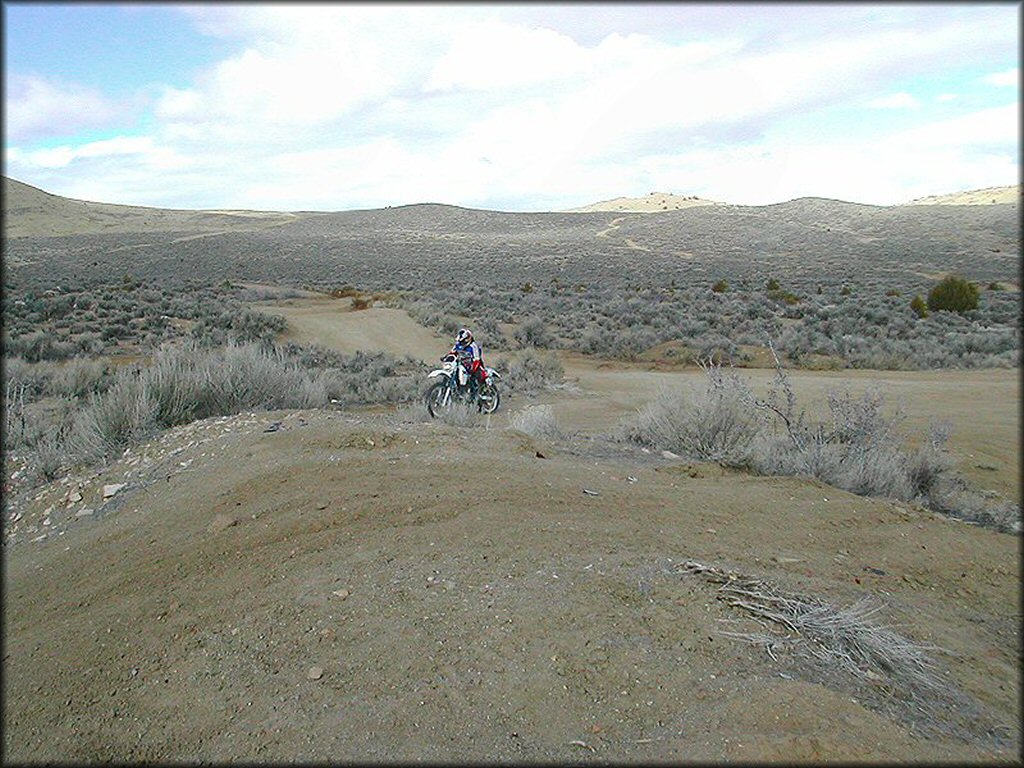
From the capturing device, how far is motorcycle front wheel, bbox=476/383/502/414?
12.4m

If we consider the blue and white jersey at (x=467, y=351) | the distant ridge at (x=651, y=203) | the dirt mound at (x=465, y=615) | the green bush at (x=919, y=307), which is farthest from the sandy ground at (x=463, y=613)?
the distant ridge at (x=651, y=203)

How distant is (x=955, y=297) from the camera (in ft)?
82.1

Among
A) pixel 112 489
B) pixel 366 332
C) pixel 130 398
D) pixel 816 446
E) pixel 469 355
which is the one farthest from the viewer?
pixel 366 332

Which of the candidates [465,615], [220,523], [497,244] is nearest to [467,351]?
[220,523]

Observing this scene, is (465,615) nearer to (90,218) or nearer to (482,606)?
(482,606)

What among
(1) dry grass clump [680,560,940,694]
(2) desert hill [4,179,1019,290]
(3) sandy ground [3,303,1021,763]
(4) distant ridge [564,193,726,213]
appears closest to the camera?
(3) sandy ground [3,303,1021,763]

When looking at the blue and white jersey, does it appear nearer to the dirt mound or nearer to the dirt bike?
the dirt bike

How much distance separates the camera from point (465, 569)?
4723 mm

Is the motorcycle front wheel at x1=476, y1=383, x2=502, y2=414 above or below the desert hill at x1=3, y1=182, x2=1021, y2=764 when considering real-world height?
below

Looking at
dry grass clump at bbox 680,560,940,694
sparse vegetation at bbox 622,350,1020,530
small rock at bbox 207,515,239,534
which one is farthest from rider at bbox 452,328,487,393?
dry grass clump at bbox 680,560,940,694

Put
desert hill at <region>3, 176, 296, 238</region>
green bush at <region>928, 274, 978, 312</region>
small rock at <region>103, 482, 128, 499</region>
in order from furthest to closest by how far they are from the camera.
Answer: desert hill at <region>3, 176, 296, 238</region> < green bush at <region>928, 274, 978, 312</region> < small rock at <region>103, 482, 128, 499</region>

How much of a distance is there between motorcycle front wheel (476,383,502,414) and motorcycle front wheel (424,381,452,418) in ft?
2.34

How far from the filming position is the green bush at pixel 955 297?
970 inches

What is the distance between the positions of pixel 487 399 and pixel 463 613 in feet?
28.0
